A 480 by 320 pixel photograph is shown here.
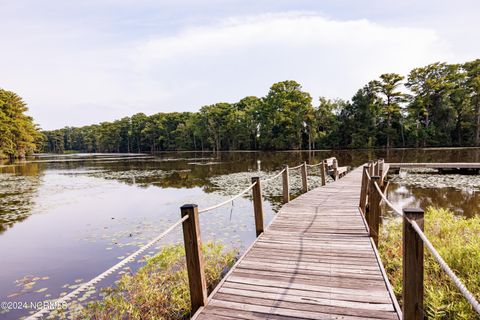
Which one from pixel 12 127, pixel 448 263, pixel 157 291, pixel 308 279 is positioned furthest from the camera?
pixel 12 127

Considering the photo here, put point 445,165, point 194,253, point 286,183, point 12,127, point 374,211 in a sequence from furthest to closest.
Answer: point 12,127
point 445,165
point 286,183
point 374,211
point 194,253

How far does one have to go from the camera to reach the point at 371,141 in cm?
5175

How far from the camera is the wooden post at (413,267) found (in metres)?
2.55

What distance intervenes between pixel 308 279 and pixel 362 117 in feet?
179

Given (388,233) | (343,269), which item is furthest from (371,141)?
(343,269)

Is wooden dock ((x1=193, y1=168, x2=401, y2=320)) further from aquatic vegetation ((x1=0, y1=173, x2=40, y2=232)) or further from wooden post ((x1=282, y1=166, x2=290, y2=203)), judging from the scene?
aquatic vegetation ((x1=0, y1=173, x2=40, y2=232))

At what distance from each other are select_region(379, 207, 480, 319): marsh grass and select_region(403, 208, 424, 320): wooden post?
105 centimetres

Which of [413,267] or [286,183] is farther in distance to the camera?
[286,183]

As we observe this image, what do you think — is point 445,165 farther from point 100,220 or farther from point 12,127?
point 12,127

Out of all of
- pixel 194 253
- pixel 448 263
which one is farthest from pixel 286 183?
pixel 194 253

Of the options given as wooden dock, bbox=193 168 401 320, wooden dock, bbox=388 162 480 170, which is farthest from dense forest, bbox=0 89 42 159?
wooden dock, bbox=388 162 480 170

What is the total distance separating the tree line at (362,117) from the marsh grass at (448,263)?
157ft

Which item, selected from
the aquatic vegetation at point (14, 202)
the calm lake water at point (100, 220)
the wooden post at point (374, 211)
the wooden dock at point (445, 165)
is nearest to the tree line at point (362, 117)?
the wooden dock at point (445, 165)

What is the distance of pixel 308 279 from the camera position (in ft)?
12.7
